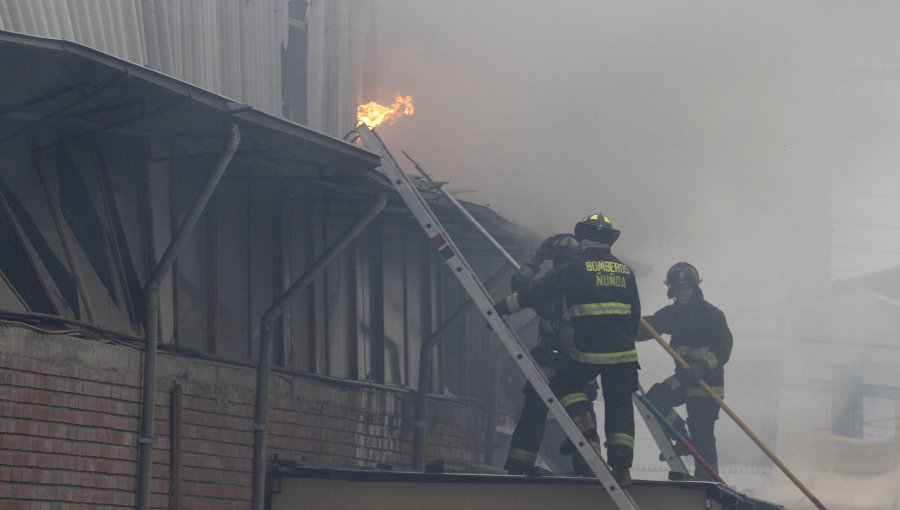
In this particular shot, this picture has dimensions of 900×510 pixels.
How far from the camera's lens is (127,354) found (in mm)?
8328

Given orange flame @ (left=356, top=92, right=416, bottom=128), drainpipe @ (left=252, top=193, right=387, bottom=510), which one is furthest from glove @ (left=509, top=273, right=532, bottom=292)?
Answer: orange flame @ (left=356, top=92, right=416, bottom=128)

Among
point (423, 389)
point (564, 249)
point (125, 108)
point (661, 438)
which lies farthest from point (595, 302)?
point (423, 389)

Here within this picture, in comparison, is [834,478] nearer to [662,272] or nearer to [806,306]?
[806,306]

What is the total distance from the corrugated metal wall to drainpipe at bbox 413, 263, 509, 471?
2221mm

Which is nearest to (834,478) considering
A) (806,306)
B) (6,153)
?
(806,306)

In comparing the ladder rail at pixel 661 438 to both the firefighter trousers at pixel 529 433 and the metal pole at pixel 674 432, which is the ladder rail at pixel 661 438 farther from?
the firefighter trousers at pixel 529 433

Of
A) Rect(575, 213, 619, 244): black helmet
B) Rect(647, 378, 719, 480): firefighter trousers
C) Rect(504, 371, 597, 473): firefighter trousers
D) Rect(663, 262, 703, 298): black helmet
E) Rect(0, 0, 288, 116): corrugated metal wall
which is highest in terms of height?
Rect(0, 0, 288, 116): corrugated metal wall

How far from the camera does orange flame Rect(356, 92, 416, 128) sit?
12.5 metres

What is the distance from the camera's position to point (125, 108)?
8.00 meters

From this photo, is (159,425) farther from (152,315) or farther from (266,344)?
(266,344)

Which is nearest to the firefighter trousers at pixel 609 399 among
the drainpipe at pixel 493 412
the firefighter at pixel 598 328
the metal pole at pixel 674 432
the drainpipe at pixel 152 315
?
the firefighter at pixel 598 328

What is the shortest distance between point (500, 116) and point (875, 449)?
17.1 m

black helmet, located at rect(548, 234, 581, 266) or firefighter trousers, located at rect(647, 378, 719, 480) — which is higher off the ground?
black helmet, located at rect(548, 234, 581, 266)

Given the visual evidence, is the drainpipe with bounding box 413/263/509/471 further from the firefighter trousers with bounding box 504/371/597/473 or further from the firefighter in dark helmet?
the firefighter trousers with bounding box 504/371/597/473
